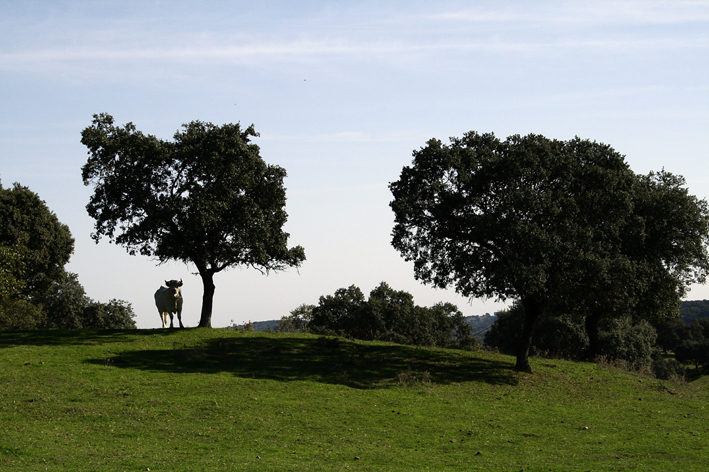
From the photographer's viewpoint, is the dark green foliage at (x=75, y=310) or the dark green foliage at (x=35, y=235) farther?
the dark green foliage at (x=75, y=310)

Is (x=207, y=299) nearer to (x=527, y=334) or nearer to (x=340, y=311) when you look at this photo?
(x=527, y=334)

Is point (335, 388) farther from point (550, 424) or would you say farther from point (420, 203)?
point (420, 203)

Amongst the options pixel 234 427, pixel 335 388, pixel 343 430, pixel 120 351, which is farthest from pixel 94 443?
pixel 120 351

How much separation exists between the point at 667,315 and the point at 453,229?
16.7 metres

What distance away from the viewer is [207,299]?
1481 inches

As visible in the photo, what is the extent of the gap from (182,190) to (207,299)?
738cm

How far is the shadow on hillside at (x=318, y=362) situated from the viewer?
91.7 ft

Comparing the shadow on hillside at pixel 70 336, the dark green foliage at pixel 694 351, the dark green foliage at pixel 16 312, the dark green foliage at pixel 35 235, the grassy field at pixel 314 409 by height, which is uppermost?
the dark green foliage at pixel 35 235

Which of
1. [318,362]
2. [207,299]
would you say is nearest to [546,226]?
[318,362]

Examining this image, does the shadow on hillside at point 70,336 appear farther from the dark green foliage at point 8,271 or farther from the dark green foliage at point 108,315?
the dark green foliage at point 108,315

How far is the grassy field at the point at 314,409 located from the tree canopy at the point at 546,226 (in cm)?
495

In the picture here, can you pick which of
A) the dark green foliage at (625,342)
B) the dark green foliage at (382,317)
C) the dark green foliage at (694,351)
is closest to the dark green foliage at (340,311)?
the dark green foliage at (382,317)

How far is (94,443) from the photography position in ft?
54.7

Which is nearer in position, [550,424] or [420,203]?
[550,424]
